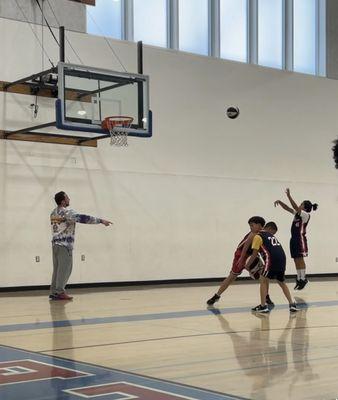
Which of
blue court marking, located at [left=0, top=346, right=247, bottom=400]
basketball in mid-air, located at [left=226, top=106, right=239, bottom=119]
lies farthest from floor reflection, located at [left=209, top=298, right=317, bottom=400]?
basketball in mid-air, located at [left=226, top=106, right=239, bottom=119]

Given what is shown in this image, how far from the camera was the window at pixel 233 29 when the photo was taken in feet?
57.5

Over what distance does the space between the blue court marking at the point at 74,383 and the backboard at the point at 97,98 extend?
7142 mm

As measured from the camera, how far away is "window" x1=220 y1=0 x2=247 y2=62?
1753 cm

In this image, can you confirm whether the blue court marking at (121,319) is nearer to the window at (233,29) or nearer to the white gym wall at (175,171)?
the white gym wall at (175,171)

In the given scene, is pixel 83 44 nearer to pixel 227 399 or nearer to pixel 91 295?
pixel 91 295

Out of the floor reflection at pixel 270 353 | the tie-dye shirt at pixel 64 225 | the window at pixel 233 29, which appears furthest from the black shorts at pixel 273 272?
the window at pixel 233 29

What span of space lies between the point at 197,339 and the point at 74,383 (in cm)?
238

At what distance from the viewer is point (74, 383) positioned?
4539 mm

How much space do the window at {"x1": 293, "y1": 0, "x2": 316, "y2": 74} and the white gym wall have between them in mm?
679

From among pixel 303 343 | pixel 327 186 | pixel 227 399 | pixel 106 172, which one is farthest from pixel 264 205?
pixel 227 399

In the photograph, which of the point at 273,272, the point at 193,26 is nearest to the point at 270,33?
the point at 193,26

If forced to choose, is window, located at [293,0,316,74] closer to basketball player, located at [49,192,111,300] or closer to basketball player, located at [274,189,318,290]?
basketball player, located at [274,189,318,290]

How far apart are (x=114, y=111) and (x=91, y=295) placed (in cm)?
340

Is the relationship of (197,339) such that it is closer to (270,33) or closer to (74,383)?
(74,383)
